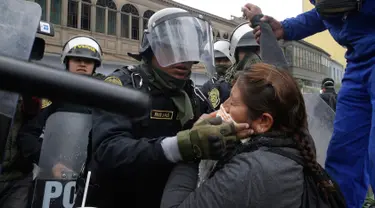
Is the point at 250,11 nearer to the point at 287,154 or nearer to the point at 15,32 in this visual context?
the point at 287,154

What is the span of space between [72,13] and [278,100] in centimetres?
1782

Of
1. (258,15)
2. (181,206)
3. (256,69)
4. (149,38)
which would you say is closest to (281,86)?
(256,69)

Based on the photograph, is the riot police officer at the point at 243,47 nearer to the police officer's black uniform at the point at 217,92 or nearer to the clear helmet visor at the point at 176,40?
the police officer's black uniform at the point at 217,92

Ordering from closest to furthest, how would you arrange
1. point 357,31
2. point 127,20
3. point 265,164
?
point 265,164 < point 357,31 < point 127,20

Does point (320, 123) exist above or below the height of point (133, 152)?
above

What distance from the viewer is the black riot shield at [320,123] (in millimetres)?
2535

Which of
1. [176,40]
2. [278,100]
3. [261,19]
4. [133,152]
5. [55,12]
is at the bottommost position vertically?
[133,152]

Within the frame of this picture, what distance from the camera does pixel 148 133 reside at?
1800mm

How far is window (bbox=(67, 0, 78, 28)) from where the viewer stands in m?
17.4

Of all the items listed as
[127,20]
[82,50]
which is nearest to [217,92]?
[82,50]

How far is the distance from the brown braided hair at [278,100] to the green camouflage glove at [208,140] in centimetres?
15

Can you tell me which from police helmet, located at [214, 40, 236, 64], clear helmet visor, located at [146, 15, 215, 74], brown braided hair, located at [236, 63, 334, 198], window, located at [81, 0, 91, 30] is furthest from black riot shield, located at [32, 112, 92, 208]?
window, located at [81, 0, 91, 30]

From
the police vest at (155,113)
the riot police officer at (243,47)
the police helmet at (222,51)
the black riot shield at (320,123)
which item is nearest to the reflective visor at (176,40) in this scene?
the police vest at (155,113)

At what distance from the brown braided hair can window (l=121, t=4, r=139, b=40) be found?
19114 mm
